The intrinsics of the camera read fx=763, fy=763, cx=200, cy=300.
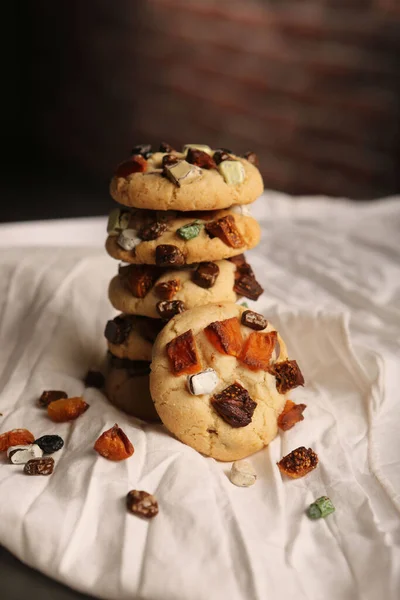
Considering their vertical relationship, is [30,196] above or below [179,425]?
below

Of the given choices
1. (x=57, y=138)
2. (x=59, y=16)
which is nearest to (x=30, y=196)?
(x=57, y=138)

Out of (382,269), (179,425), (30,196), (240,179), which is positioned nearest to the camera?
(179,425)

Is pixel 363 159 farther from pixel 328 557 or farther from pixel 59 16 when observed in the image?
pixel 328 557

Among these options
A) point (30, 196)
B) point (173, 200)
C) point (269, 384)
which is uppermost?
point (173, 200)

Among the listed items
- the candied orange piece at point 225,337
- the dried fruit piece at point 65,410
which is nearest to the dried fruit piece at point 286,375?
the candied orange piece at point 225,337

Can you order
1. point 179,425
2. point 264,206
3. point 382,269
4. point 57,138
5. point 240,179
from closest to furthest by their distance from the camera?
1. point 179,425
2. point 240,179
3. point 382,269
4. point 264,206
5. point 57,138

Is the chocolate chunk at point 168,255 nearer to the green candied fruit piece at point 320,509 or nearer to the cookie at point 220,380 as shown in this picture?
the cookie at point 220,380

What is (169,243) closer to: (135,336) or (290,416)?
(135,336)
